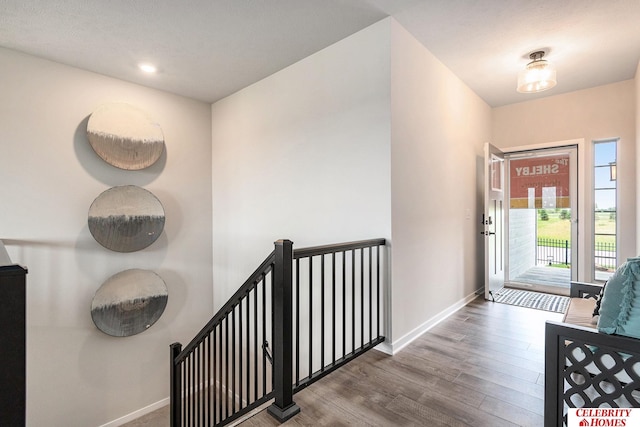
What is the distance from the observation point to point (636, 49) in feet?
9.59

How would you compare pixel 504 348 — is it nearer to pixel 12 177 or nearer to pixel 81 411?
pixel 81 411

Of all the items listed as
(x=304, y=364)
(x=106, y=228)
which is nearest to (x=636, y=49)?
(x=304, y=364)

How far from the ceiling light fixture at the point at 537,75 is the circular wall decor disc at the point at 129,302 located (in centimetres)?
463

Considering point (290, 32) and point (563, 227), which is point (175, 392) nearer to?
point (290, 32)

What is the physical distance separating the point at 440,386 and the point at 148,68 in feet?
13.2

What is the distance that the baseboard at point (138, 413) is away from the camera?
3.48 m

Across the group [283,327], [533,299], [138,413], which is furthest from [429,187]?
[138,413]

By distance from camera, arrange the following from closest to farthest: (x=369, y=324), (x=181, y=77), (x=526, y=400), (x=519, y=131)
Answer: (x=526, y=400), (x=369, y=324), (x=181, y=77), (x=519, y=131)

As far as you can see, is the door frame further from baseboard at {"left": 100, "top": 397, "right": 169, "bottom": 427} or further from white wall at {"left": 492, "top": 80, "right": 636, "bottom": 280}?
baseboard at {"left": 100, "top": 397, "right": 169, "bottom": 427}

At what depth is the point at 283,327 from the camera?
1750 millimetres

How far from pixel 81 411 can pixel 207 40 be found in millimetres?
4031

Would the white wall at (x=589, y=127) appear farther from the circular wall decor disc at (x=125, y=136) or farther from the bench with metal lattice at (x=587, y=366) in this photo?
the circular wall decor disc at (x=125, y=136)

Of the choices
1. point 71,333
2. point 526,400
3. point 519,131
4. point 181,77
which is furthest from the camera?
point 519,131

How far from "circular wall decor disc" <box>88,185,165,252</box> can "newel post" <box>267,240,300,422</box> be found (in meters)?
2.63
